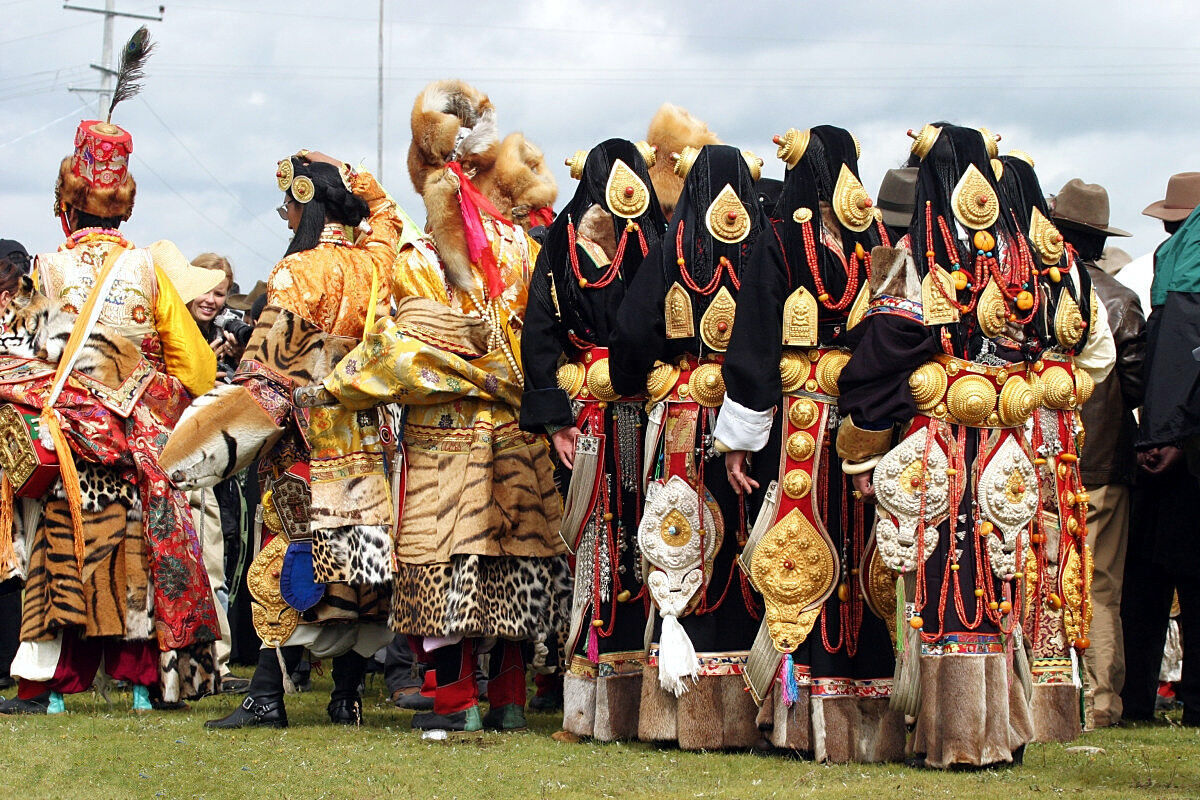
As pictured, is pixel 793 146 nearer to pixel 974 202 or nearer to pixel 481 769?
pixel 974 202

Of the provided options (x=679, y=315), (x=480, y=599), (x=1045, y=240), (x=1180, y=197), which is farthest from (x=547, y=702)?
(x=1180, y=197)

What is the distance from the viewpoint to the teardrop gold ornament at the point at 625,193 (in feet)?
21.9

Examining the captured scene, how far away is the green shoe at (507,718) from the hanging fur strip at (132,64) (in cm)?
376

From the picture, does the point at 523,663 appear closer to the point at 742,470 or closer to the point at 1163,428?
the point at 742,470

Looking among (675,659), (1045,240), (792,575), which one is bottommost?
(675,659)

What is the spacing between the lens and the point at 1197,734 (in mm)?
6902

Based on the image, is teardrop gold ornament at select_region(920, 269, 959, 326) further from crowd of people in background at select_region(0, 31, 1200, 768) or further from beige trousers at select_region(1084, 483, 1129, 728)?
beige trousers at select_region(1084, 483, 1129, 728)

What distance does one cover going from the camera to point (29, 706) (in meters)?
7.44

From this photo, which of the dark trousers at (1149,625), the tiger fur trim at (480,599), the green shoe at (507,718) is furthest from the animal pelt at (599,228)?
the dark trousers at (1149,625)

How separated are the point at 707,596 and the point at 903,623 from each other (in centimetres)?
92

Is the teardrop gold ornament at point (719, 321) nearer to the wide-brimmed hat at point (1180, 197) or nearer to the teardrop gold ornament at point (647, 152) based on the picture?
the teardrop gold ornament at point (647, 152)

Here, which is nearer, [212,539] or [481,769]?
[481,769]

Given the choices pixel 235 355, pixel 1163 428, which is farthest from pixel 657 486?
pixel 235 355

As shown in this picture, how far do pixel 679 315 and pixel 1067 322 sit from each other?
1.46 meters
